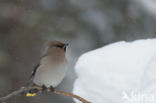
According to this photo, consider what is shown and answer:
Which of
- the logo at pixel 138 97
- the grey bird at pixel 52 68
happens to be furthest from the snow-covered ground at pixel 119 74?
the grey bird at pixel 52 68

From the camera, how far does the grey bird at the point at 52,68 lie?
298cm

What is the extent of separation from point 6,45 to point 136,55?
527cm

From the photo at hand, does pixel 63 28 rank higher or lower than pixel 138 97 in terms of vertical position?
higher

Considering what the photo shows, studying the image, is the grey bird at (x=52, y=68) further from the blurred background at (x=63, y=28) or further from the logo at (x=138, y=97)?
the blurred background at (x=63, y=28)

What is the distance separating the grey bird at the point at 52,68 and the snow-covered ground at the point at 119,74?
4.88 ft

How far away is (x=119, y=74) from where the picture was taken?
135 cm

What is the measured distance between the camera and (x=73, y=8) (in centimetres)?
740

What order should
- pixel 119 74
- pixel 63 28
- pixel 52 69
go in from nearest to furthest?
pixel 119 74 → pixel 52 69 → pixel 63 28

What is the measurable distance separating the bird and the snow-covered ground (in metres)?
1.49

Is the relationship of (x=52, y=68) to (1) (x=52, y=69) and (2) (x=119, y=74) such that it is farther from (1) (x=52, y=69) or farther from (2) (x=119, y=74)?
(2) (x=119, y=74)

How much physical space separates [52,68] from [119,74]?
169cm

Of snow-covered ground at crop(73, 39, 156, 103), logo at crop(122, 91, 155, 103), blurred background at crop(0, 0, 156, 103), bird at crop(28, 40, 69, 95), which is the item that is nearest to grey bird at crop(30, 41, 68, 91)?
bird at crop(28, 40, 69, 95)

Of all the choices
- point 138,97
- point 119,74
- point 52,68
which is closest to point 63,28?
point 52,68

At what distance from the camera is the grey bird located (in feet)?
9.77
